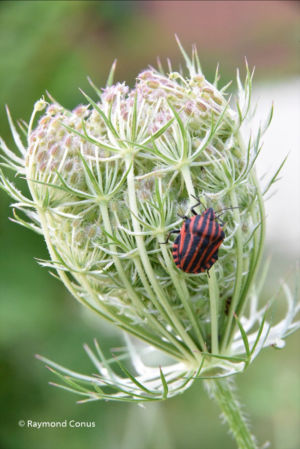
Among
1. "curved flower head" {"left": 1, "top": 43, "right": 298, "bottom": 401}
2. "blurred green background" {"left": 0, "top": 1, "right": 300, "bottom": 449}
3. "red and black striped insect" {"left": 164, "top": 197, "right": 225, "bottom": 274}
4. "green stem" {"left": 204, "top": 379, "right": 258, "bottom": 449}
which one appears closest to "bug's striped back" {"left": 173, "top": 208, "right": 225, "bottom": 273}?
"red and black striped insect" {"left": 164, "top": 197, "right": 225, "bottom": 274}

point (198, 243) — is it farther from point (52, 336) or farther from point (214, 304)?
point (52, 336)

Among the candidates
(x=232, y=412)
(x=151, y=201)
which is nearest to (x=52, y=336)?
(x=232, y=412)

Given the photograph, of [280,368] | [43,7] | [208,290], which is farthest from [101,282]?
[43,7]

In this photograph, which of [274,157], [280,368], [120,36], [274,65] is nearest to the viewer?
[280,368]

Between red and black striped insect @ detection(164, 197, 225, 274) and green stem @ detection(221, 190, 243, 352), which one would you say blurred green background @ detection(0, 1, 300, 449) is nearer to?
green stem @ detection(221, 190, 243, 352)

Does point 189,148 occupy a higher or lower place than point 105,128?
lower

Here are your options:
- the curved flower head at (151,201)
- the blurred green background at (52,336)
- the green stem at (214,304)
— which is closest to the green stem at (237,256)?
the curved flower head at (151,201)

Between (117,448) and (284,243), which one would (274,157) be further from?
(117,448)
